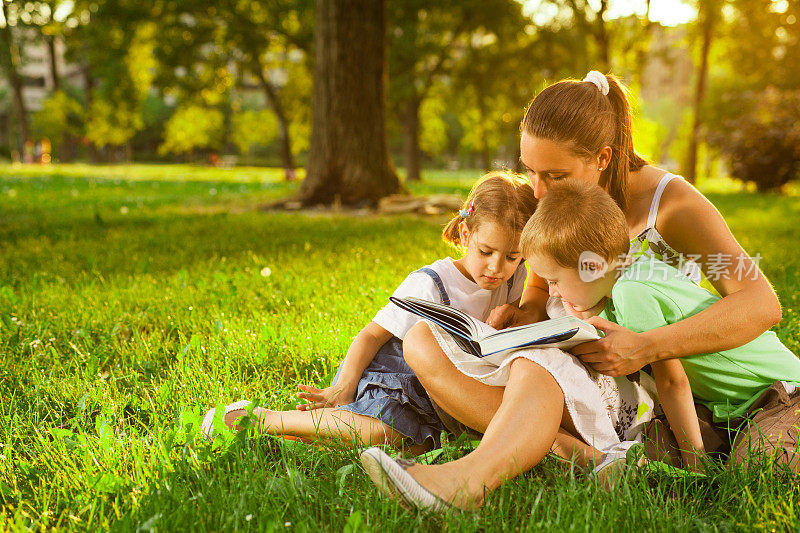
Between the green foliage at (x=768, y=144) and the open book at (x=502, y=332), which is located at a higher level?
the green foliage at (x=768, y=144)

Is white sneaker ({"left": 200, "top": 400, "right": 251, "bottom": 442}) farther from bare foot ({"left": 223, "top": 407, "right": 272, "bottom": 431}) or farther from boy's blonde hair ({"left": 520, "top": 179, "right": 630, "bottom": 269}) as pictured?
boy's blonde hair ({"left": 520, "top": 179, "right": 630, "bottom": 269})

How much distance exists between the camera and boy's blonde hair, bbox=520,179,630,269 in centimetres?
212

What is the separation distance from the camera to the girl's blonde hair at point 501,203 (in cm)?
252

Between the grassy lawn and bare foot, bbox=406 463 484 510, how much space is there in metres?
0.05

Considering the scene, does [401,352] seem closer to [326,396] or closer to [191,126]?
[326,396]

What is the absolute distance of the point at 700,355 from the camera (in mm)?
2186

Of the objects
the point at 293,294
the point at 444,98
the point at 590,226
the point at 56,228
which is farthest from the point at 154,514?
the point at 444,98

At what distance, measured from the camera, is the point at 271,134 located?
164ft

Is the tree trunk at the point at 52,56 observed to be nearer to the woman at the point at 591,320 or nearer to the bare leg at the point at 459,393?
the woman at the point at 591,320

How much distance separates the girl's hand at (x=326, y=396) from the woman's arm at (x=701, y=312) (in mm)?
942

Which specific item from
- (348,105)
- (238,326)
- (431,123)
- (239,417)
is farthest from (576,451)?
(431,123)

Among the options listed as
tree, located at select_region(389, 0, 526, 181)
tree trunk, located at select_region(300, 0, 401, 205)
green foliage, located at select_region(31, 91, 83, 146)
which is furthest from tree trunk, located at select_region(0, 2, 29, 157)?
tree trunk, located at select_region(300, 0, 401, 205)

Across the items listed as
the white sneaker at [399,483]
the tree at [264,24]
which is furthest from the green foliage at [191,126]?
the white sneaker at [399,483]

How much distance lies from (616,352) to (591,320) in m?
0.15
